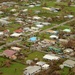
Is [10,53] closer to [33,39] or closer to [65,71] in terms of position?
[33,39]

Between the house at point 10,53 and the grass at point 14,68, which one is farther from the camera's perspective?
the house at point 10,53

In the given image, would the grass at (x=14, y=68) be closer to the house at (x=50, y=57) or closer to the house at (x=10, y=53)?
the house at (x=10, y=53)

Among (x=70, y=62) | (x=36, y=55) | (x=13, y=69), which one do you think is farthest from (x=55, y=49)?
(x=13, y=69)

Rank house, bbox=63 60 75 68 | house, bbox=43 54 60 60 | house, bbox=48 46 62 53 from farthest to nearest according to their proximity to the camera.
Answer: house, bbox=48 46 62 53, house, bbox=43 54 60 60, house, bbox=63 60 75 68

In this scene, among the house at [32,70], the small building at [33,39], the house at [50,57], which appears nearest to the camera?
the house at [32,70]

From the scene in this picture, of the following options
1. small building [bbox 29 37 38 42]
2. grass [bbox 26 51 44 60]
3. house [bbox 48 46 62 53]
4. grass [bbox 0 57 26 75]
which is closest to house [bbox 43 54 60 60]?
grass [bbox 26 51 44 60]

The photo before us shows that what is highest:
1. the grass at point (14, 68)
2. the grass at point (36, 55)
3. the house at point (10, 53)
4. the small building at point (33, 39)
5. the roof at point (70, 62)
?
the roof at point (70, 62)

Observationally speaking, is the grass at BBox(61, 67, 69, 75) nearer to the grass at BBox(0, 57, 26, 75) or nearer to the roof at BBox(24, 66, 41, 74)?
the roof at BBox(24, 66, 41, 74)

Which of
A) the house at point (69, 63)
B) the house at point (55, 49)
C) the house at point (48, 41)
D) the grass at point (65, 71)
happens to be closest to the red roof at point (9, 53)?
the house at point (55, 49)

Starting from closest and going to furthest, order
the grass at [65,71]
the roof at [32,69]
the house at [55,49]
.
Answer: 1. the roof at [32,69]
2. the grass at [65,71]
3. the house at [55,49]

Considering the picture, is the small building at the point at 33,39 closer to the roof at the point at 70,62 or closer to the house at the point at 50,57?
the house at the point at 50,57

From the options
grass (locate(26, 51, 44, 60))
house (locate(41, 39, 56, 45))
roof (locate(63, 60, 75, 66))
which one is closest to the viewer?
roof (locate(63, 60, 75, 66))

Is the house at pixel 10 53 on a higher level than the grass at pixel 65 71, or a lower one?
higher
